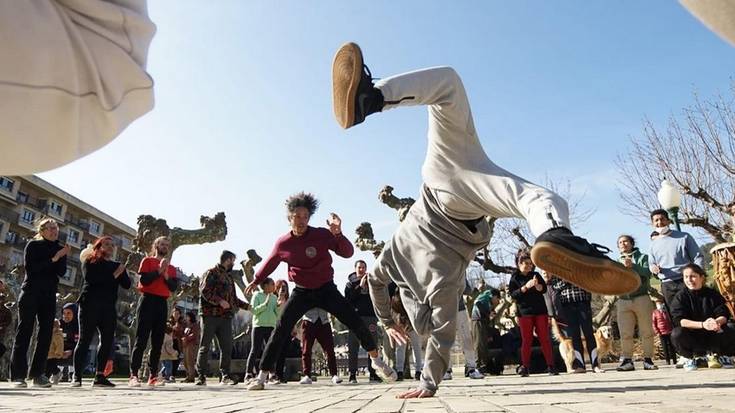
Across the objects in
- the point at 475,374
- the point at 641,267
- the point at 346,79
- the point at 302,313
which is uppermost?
the point at 346,79

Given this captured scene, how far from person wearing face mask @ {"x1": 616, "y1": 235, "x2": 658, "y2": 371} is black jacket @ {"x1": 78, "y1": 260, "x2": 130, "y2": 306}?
6952mm

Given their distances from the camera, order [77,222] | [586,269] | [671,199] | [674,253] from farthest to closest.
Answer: [77,222] → [671,199] → [674,253] → [586,269]

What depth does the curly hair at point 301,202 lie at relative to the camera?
620 cm

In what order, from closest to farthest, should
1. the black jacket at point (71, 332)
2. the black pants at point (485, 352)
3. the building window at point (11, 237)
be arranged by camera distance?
1. the black pants at point (485, 352)
2. the black jacket at point (71, 332)
3. the building window at point (11, 237)

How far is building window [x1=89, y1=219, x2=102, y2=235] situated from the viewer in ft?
238

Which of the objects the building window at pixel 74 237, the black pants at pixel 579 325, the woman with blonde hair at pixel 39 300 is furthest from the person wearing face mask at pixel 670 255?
the building window at pixel 74 237

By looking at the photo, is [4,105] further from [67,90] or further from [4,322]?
[4,322]

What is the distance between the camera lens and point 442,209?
3928 mm

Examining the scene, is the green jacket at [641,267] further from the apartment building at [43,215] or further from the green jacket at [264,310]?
the apartment building at [43,215]

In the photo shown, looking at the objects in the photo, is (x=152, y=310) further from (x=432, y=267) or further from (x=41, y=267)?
(x=432, y=267)

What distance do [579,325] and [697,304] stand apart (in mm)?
1860

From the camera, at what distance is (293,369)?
41.1ft

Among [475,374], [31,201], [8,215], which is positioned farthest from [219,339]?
[31,201]

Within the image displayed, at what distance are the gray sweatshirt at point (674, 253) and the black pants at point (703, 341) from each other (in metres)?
0.97
